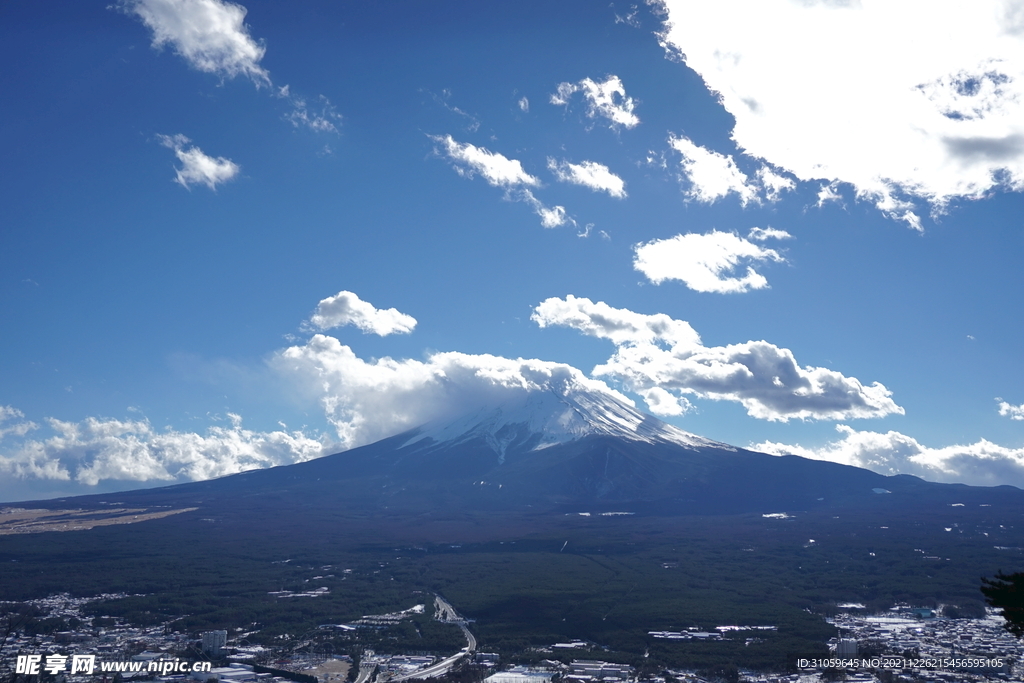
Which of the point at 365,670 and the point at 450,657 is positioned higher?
the point at 365,670

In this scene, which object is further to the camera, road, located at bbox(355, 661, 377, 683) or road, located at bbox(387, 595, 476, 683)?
road, located at bbox(387, 595, 476, 683)

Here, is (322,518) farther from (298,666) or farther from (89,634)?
(298,666)

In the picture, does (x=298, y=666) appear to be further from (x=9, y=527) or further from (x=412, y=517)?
(x=9, y=527)

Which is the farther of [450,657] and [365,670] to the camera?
[450,657]

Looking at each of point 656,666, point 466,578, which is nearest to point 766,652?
point 656,666

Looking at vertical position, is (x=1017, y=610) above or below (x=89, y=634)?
above

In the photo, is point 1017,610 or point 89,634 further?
point 89,634

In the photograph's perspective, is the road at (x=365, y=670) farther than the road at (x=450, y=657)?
No

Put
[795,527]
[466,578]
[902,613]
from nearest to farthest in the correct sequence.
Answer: [902,613]
[466,578]
[795,527]

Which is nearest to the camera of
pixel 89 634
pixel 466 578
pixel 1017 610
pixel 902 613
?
pixel 1017 610
